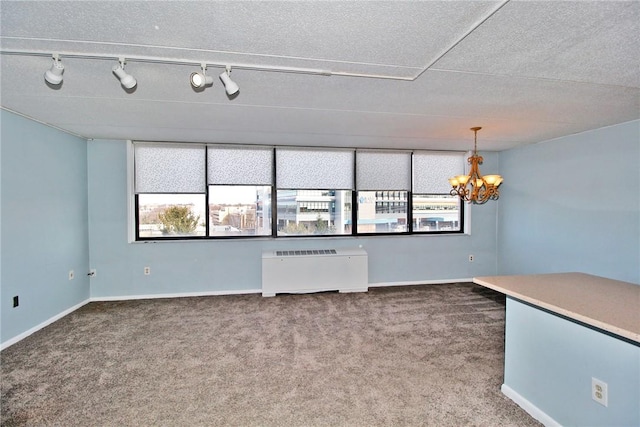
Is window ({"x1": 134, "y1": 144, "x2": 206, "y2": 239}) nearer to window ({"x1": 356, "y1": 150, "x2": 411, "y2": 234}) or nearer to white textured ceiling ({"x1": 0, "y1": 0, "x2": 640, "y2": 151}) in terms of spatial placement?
white textured ceiling ({"x1": 0, "y1": 0, "x2": 640, "y2": 151})

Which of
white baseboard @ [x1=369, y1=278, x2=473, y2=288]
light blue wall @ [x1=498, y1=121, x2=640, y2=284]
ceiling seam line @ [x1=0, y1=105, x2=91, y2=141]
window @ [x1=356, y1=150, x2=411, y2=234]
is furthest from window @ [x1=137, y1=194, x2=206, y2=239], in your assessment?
light blue wall @ [x1=498, y1=121, x2=640, y2=284]

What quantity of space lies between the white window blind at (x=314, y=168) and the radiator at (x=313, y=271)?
114 centimetres

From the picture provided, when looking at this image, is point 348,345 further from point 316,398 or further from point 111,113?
point 111,113

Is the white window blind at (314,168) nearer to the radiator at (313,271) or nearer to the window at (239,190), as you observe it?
the window at (239,190)

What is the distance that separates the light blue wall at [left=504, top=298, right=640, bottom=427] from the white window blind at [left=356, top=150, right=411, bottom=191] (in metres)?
3.11

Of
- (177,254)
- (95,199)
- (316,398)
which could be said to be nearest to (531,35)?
(316,398)

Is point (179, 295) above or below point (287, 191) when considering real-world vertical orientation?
below

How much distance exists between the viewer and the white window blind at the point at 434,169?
17.2ft

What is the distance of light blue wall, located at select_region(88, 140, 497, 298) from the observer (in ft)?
14.3

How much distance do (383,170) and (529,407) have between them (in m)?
3.73

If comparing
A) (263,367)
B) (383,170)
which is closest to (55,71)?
(263,367)

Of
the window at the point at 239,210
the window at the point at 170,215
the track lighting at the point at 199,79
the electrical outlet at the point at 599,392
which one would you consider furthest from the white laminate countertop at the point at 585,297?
the window at the point at 170,215

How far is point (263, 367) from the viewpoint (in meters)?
2.60

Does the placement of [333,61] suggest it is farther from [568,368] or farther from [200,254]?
[200,254]
